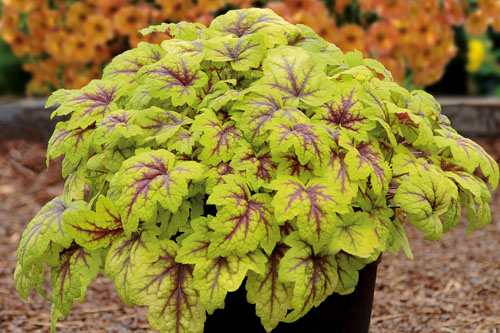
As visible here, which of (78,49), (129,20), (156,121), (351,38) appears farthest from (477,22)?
(156,121)

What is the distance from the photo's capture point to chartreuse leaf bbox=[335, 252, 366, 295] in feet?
5.51

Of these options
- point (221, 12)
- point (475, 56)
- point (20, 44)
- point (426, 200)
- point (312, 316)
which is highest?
point (426, 200)

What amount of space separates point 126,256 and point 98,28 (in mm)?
2798

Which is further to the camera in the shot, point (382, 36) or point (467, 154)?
point (382, 36)

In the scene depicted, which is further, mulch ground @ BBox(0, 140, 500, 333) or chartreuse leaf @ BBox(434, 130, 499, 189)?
mulch ground @ BBox(0, 140, 500, 333)

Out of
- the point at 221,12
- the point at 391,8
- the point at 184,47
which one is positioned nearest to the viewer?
the point at 184,47

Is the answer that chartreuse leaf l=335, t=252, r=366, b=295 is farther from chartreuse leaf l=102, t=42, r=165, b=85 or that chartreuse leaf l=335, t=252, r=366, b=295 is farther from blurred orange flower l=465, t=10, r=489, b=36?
blurred orange flower l=465, t=10, r=489, b=36

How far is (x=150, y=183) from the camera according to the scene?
1584 millimetres

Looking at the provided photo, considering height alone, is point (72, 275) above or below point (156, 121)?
below

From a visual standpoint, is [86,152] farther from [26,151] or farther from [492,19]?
[492,19]

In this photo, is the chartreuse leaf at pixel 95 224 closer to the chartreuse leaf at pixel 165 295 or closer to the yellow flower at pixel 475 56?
the chartreuse leaf at pixel 165 295

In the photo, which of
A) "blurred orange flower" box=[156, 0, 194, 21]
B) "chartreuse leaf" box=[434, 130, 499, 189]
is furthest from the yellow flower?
"chartreuse leaf" box=[434, 130, 499, 189]

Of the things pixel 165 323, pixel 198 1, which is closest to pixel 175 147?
pixel 165 323

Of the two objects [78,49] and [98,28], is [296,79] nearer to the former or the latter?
[98,28]
